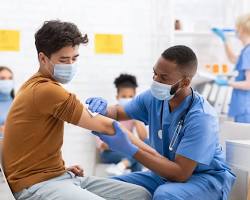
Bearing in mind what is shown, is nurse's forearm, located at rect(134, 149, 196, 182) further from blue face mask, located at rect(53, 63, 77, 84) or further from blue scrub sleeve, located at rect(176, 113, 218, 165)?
blue face mask, located at rect(53, 63, 77, 84)

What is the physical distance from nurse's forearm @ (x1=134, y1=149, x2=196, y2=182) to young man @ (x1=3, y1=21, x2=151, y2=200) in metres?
0.17

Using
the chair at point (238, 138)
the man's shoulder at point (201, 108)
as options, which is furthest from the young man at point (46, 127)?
the chair at point (238, 138)

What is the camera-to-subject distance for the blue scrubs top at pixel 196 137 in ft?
6.03

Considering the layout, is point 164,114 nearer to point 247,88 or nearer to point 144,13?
point 247,88

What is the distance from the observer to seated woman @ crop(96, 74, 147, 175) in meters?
3.42

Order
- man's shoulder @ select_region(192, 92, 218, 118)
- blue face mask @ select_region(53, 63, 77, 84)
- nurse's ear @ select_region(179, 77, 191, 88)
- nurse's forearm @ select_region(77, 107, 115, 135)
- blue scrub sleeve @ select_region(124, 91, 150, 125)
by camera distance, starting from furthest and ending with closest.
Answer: blue scrub sleeve @ select_region(124, 91, 150, 125), nurse's ear @ select_region(179, 77, 191, 88), man's shoulder @ select_region(192, 92, 218, 118), blue face mask @ select_region(53, 63, 77, 84), nurse's forearm @ select_region(77, 107, 115, 135)

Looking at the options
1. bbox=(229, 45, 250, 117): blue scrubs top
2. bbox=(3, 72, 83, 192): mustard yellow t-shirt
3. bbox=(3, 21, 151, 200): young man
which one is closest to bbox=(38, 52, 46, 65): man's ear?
bbox=(3, 21, 151, 200): young man

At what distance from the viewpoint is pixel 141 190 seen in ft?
6.17

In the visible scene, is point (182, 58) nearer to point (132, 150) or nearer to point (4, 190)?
point (132, 150)

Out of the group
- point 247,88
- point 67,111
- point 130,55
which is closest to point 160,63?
point 67,111

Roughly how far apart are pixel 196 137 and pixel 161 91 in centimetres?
26

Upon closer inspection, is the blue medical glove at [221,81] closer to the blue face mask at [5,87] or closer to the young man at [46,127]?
the blue face mask at [5,87]

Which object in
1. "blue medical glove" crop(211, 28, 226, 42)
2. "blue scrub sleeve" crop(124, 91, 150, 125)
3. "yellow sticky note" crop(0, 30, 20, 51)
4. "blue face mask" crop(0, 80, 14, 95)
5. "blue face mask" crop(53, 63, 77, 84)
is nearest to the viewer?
"blue face mask" crop(53, 63, 77, 84)

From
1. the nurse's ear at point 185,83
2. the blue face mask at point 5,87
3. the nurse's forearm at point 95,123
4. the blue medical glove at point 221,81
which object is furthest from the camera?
the blue medical glove at point 221,81
